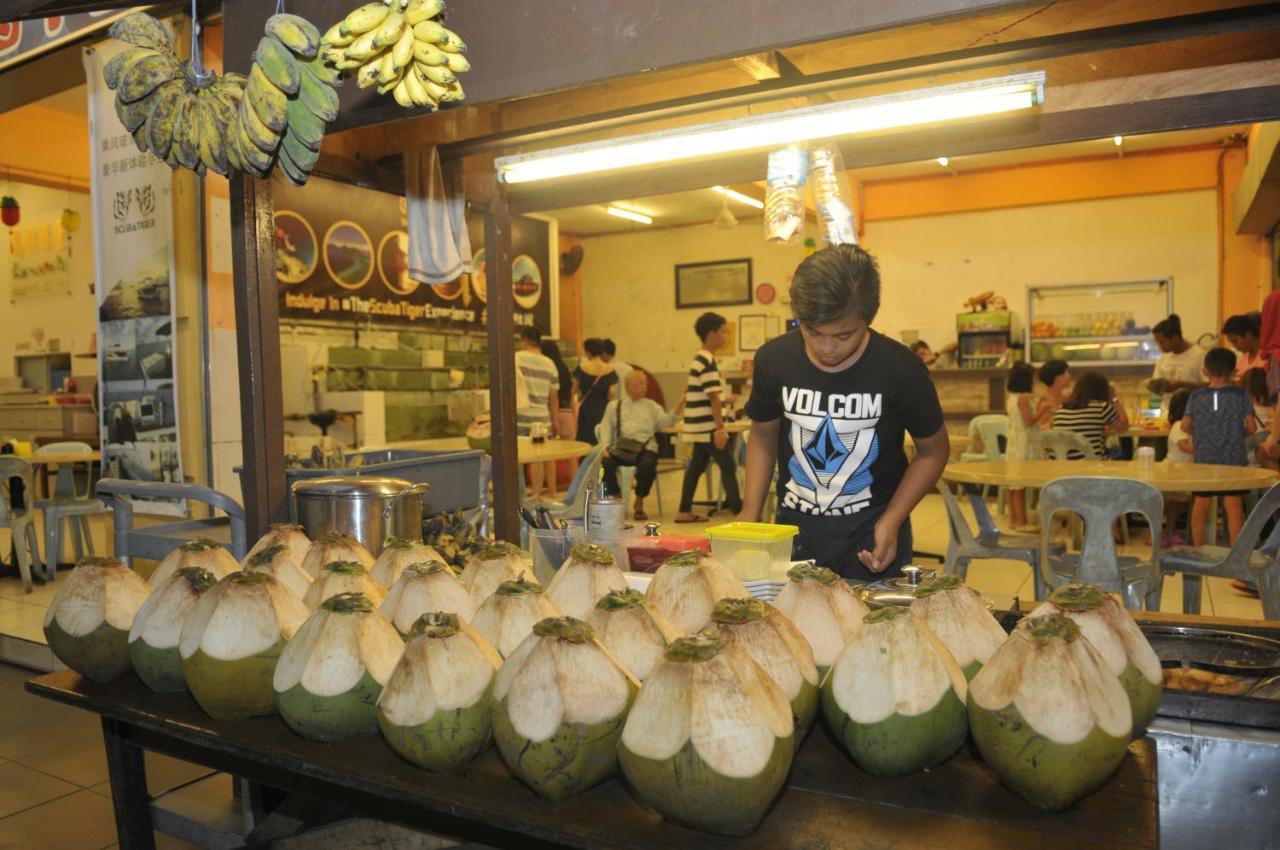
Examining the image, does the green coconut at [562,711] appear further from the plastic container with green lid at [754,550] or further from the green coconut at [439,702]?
the plastic container with green lid at [754,550]

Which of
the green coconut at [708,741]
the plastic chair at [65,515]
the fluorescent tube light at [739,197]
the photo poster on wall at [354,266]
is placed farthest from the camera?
the fluorescent tube light at [739,197]

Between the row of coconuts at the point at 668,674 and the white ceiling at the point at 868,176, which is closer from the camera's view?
the row of coconuts at the point at 668,674

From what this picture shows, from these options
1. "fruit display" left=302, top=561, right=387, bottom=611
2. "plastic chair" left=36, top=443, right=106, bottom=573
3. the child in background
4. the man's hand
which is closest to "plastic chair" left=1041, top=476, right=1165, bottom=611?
the man's hand

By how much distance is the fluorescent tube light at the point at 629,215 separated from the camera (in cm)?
1358

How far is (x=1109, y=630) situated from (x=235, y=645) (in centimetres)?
129

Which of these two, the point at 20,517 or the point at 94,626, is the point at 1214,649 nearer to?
the point at 94,626

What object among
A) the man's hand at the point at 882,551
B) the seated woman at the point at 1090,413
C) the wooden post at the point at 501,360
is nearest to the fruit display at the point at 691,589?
the man's hand at the point at 882,551

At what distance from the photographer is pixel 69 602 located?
1777mm

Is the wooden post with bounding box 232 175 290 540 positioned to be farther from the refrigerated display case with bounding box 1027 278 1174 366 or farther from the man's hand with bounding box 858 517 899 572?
the refrigerated display case with bounding box 1027 278 1174 366

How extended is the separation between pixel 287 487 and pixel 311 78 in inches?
60.7

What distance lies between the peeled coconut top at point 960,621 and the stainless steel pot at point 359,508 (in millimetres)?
1681

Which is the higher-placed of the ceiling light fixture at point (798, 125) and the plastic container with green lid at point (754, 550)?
the ceiling light fixture at point (798, 125)

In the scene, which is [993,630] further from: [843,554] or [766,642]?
[843,554]

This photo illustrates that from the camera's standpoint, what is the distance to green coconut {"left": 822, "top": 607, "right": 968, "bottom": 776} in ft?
3.91
